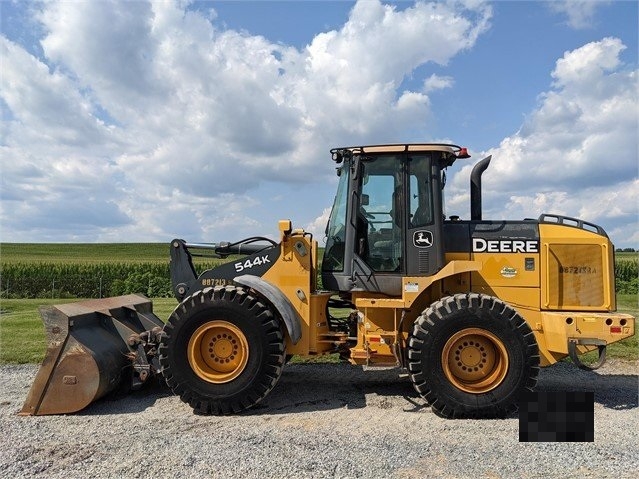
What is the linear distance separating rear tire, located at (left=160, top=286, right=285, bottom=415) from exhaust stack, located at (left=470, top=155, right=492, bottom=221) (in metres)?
3.09

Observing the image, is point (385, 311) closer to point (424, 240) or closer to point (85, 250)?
point (424, 240)

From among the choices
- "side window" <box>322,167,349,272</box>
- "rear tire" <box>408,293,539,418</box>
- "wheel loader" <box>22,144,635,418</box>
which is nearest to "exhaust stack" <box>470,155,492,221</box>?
"wheel loader" <box>22,144,635,418</box>

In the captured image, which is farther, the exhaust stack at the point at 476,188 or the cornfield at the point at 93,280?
the cornfield at the point at 93,280

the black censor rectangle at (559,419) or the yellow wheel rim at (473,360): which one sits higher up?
the yellow wheel rim at (473,360)

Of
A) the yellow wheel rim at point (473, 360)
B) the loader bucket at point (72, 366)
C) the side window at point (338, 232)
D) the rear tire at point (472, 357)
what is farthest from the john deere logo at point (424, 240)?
the loader bucket at point (72, 366)

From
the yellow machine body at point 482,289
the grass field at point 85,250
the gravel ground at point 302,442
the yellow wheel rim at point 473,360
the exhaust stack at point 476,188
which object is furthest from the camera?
the grass field at point 85,250

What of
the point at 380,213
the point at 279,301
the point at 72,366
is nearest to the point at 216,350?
the point at 279,301

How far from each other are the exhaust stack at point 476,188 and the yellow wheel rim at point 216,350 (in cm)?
352

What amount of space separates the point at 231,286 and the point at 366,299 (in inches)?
65.8

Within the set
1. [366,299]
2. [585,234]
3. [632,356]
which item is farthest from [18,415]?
[632,356]

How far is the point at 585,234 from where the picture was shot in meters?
6.50

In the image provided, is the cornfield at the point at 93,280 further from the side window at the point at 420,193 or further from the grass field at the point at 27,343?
the side window at the point at 420,193

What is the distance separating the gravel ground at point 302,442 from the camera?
171 inches

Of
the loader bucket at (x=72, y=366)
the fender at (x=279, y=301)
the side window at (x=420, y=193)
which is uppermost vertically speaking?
the side window at (x=420, y=193)
